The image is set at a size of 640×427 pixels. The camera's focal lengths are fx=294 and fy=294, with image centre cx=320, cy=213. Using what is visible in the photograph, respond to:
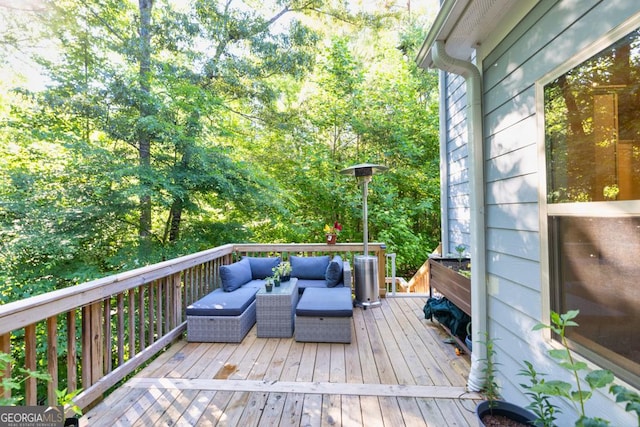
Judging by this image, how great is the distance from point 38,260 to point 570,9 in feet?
21.1

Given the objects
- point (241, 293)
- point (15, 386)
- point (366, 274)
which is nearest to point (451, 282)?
point (366, 274)

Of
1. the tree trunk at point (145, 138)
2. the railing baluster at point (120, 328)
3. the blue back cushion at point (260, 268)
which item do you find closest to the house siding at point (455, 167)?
the blue back cushion at point (260, 268)

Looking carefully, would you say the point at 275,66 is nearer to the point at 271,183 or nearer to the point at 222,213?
the point at 271,183

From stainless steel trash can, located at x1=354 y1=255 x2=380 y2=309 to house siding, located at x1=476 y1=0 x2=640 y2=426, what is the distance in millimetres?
2115

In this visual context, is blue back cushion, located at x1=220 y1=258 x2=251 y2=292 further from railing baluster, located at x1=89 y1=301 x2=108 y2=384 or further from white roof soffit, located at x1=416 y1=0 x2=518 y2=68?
white roof soffit, located at x1=416 y1=0 x2=518 y2=68

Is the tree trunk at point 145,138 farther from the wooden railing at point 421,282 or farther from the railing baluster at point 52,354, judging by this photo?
the wooden railing at point 421,282

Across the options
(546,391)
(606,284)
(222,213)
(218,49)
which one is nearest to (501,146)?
(606,284)

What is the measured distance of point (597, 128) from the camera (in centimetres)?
135

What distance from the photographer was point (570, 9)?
143 cm

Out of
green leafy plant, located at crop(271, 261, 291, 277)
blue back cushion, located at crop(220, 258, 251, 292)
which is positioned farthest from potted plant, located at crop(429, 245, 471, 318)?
blue back cushion, located at crop(220, 258, 251, 292)

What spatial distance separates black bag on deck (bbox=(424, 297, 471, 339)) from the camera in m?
3.00

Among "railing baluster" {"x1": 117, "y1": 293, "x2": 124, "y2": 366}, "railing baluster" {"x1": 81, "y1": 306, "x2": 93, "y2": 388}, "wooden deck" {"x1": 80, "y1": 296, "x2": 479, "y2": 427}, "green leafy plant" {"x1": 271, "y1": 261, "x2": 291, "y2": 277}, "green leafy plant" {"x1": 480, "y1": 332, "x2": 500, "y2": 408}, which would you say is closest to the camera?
"green leafy plant" {"x1": 480, "y1": 332, "x2": 500, "y2": 408}

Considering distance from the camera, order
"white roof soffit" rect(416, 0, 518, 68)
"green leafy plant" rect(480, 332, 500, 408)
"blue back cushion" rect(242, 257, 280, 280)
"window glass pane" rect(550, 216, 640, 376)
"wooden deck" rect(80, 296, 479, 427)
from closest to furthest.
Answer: "window glass pane" rect(550, 216, 640, 376) → "green leafy plant" rect(480, 332, 500, 408) → "white roof soffit" rect(416, 0, 518, 68) → "wooden deck" rect(80, 296, 479, 427) → "blue back cushion" rect(242, 257, 280, 280)

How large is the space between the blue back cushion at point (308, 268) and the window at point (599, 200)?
317 centimetres
